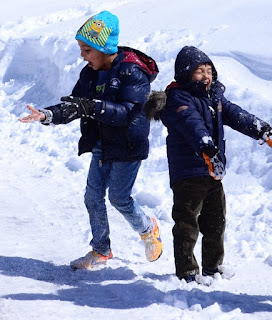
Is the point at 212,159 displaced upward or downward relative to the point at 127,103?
downward

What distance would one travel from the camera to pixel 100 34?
405 cm

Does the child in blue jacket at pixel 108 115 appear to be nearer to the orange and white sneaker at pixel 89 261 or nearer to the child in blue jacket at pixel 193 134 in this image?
the orange and white sneaker at pixel 89 261

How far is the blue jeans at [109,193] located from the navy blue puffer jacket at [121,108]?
0.10m

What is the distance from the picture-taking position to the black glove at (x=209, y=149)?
3.67 m

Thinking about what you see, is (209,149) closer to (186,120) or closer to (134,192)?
(186,120)

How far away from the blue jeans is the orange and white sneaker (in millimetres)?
36

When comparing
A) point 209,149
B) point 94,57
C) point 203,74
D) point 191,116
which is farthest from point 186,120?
point 94,57

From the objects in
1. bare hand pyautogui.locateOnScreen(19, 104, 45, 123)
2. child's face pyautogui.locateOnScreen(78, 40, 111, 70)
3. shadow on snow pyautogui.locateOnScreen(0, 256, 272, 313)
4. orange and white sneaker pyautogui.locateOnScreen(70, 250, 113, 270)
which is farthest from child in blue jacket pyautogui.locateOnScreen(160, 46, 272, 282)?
bare hand pyautogui.locateOnScreen(19, 104, 45, 123)

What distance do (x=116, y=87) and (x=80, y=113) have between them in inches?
14.6

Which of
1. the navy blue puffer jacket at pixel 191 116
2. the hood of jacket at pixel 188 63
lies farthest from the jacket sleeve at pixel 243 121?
the hood of jacket at pixel 188 63

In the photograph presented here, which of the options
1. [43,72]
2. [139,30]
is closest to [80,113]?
[139,30]

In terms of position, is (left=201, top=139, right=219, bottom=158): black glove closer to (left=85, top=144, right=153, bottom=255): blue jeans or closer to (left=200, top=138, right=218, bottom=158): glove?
(left=200, top=138, right=218, bottom=158): glove

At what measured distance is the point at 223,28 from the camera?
9508 mm

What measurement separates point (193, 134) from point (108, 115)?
21.7 inches
